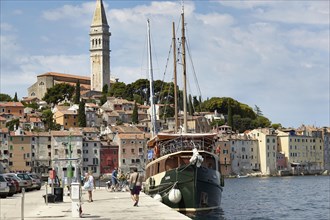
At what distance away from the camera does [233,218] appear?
4144 cm

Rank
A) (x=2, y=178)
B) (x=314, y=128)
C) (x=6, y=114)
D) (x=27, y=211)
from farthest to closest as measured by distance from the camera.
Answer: (x=314, y=128) → (x=6, y=114) → (x=2, y=178) → (x=27, y=211)

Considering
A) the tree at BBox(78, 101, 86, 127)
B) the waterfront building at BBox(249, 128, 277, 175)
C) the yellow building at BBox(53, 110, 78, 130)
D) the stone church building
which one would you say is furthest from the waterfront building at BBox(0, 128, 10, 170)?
the stone church building

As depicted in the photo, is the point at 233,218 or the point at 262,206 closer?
the point at 233,218

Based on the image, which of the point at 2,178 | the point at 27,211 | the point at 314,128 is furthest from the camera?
the point at 314,128

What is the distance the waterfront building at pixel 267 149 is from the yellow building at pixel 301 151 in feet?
14.1

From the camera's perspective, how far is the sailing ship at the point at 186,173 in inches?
1430

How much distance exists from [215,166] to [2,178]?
11.1 m

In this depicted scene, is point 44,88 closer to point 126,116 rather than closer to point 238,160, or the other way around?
point 126,116

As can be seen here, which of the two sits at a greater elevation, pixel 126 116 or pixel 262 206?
pixel 126 116

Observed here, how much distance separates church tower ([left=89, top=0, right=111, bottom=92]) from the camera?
196 metres

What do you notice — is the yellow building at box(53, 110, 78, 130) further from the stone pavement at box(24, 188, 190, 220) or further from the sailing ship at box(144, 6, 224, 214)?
the stone pavement at box(24, 188, 190, 220)

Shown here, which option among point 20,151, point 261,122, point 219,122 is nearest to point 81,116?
point 20,151

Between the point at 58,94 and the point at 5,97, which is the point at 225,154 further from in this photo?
the point at 5,97

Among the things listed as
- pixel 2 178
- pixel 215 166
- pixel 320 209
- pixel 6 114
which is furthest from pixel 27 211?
pixel 6 114
